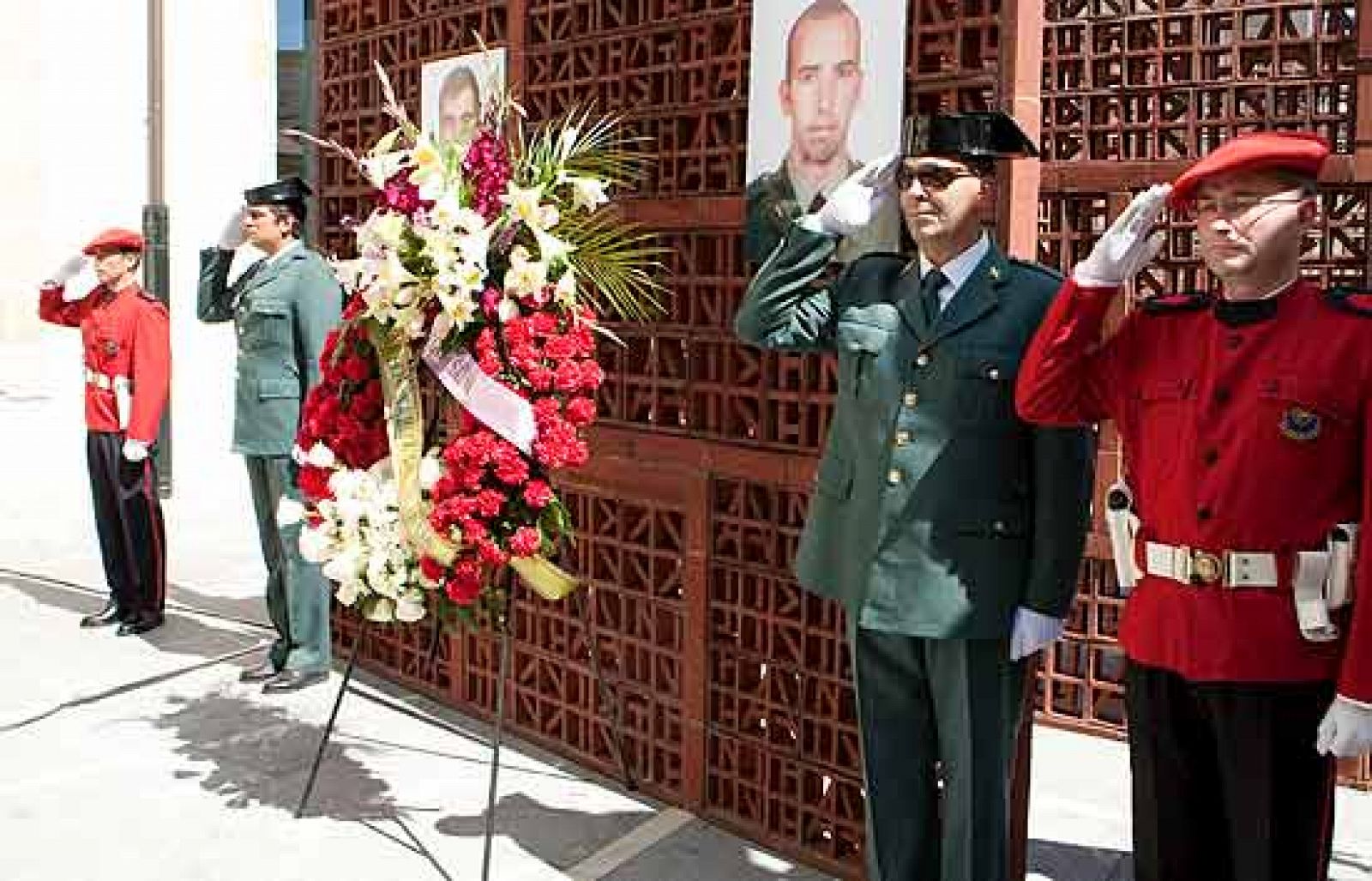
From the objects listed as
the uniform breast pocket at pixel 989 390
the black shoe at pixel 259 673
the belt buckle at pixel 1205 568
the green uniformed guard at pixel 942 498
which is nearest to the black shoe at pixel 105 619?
the black shoe at pixel 259 673

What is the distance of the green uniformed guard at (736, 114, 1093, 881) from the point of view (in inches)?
111

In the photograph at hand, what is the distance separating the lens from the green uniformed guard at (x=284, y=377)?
18.2 feet

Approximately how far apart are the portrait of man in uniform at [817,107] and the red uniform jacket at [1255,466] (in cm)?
112

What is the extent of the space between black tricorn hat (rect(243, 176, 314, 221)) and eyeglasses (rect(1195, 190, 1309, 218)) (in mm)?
4081

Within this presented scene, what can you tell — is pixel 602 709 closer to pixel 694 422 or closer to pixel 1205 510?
pixel 694 422

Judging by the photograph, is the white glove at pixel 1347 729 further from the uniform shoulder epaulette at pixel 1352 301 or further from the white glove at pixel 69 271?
the white glove at pixel 69 271

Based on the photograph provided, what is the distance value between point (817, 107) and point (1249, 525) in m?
1.75

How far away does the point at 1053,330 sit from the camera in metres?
2.60

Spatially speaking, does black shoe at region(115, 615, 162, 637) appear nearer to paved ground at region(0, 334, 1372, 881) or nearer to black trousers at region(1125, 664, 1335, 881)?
paved ground at region(0, 334, 1372, 881)

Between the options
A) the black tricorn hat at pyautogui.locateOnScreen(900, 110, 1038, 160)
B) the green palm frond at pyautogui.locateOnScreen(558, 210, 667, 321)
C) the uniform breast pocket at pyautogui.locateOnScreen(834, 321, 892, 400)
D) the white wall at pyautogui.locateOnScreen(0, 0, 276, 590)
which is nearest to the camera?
the black tricorn hat at pyautogui.locateOnScreen(900, 110, 1038, 160)

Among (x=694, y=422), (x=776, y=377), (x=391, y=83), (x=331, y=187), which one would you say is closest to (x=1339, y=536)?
(x=776, y=377)

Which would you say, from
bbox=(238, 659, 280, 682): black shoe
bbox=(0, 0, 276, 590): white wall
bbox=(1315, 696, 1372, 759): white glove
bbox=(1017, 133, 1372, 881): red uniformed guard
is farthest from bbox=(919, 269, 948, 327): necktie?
bbox=(0, 0, 276, 590): white wall

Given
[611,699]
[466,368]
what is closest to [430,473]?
[466,368]

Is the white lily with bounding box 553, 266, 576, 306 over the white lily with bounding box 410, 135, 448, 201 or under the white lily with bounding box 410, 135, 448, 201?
under
